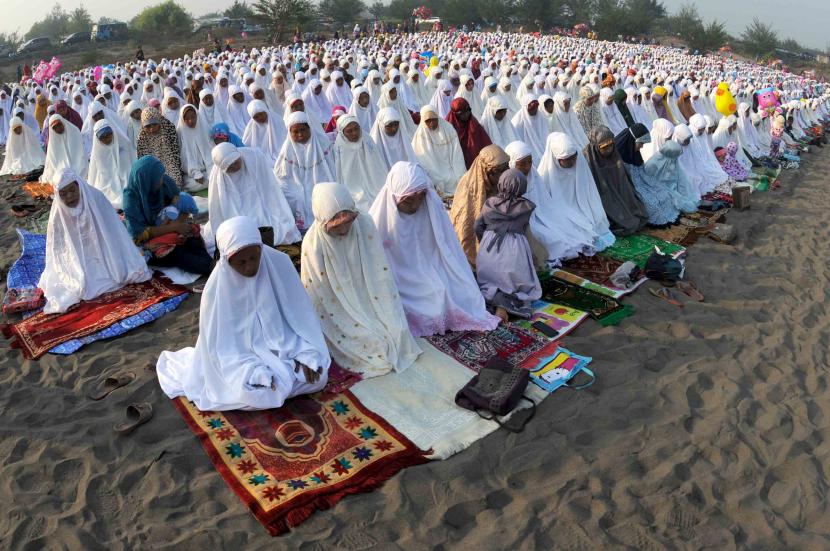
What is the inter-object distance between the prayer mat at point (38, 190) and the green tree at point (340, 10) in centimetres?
4118

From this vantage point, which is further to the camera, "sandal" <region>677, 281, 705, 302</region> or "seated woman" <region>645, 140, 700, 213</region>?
"seated woman" <region>645, 140, 700, 213</region>

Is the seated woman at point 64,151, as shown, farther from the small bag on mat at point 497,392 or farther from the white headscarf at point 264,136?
the small bag on mat at point 497,392

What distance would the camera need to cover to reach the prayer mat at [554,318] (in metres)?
3.97

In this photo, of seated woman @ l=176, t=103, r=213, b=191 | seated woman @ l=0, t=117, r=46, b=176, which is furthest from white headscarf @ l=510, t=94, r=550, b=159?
seated woman @ l=0, t=117, r=46, b=176

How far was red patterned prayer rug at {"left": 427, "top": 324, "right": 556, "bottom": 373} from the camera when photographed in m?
3.62

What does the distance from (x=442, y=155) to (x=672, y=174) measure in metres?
2.71

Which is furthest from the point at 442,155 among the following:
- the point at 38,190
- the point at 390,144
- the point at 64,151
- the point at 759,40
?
the point at 759,40

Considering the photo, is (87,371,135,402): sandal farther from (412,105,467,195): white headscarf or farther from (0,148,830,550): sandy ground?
(412,105,467,195): white headscarf

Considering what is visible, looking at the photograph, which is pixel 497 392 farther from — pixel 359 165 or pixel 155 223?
pixel 359 165

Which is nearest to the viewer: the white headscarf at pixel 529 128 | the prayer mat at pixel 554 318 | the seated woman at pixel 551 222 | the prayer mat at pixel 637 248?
the prayer mat at pixel 554 318

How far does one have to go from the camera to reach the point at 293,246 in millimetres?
5629

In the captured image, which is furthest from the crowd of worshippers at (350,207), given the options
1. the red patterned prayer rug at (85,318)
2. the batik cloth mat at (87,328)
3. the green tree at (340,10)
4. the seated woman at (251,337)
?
the green tree at (340,10)

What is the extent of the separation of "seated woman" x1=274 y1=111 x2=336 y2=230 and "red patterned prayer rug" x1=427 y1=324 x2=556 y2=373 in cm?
294

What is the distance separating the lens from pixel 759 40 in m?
40.8
